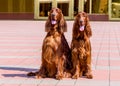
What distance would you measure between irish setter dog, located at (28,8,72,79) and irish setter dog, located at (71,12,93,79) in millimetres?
207

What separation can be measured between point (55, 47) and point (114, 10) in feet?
86.9

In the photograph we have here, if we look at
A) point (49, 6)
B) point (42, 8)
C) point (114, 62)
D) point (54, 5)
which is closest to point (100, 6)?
point (54, 5)

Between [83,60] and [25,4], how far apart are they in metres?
26.2

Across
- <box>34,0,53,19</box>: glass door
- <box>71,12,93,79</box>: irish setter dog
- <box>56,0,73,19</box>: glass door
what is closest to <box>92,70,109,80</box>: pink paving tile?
<box>71,12,93,79</box>: irish setter dog

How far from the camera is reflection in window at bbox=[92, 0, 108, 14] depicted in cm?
3381

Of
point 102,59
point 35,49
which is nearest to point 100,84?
point 102,59

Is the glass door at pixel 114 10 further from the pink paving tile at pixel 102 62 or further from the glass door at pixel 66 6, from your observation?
the pink paving tile at pixel 102 62

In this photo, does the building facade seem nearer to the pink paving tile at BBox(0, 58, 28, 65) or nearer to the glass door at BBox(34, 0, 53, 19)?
the glass door at BBox(34, 0, 53, 19)

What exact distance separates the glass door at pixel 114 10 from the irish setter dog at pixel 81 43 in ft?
84.8

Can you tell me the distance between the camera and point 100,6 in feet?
111

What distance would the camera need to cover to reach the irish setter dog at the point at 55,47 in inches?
317

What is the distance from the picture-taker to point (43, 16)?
3406 centimetres

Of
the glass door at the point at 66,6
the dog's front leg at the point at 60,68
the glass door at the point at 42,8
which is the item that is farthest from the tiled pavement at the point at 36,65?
the glass door at the point at 42,8

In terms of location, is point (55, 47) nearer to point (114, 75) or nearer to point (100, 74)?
point (100, 74)
